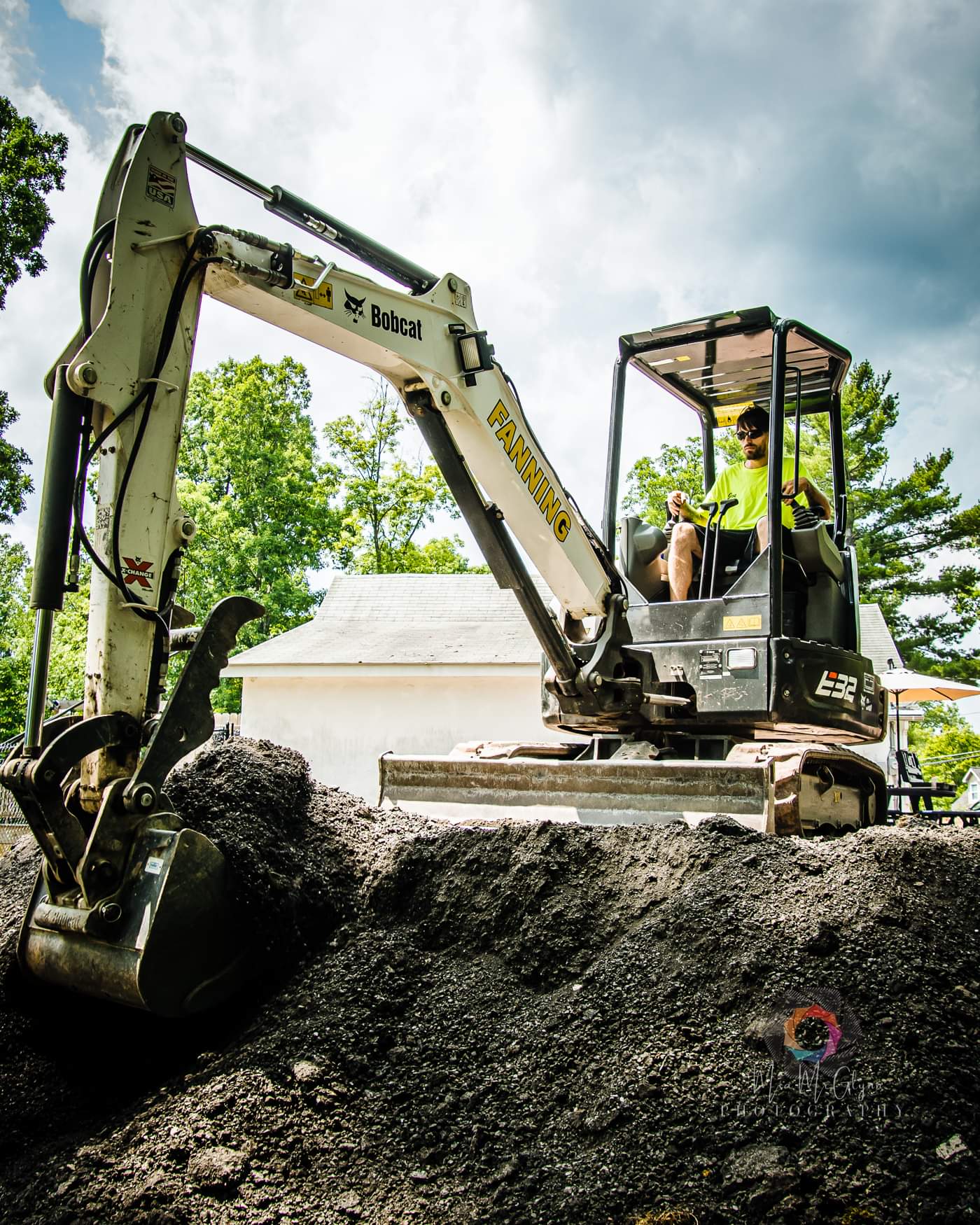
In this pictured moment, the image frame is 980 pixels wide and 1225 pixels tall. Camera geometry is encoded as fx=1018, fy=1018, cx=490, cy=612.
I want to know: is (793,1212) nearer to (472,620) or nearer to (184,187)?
(184,187)

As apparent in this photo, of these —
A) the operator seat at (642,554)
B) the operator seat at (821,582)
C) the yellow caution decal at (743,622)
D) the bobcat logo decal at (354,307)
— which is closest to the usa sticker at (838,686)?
the operator seat at (821,582)

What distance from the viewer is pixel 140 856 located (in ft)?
10.9

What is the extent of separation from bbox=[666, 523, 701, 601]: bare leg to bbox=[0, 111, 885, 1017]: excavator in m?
0.10

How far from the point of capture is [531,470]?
5.01 metres

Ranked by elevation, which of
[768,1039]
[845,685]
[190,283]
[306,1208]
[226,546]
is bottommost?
[306,1208]

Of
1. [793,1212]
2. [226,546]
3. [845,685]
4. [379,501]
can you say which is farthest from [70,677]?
[793,1212]

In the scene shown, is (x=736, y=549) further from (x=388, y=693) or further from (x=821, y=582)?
(x=388, y=693)

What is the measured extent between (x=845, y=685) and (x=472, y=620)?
13.8 meters

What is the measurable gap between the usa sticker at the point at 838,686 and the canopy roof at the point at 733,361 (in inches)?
66.1

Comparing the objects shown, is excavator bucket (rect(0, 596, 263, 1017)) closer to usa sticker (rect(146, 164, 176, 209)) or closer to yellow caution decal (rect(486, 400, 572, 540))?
usa sticker (rect(146, 164, 176, 209))

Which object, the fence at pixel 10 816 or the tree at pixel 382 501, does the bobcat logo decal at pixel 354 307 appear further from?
the tree at pixel 382 501

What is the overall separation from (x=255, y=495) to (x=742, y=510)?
27.1 m

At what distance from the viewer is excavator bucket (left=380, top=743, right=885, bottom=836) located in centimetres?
476

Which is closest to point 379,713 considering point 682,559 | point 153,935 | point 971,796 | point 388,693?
point 388,693
